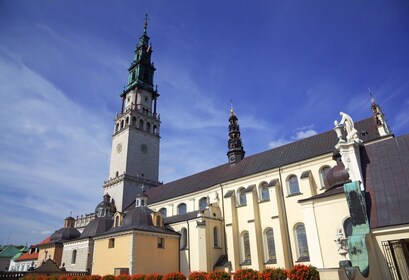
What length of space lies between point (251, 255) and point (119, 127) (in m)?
33.7

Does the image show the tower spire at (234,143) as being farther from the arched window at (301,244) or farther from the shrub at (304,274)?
the shrub at (304,274)

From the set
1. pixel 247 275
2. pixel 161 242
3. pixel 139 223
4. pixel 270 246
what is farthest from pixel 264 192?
pixel 247 275

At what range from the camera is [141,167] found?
4719cm

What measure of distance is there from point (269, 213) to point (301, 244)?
3.81 m

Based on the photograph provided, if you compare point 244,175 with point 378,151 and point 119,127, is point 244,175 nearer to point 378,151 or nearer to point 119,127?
point 378,151

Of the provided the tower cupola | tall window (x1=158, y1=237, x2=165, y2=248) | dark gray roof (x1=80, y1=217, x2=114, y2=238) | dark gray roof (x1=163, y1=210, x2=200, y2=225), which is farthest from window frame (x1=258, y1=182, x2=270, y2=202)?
the tower cupola

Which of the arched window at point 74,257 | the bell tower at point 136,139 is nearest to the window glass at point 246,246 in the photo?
the arched window at point 74,257

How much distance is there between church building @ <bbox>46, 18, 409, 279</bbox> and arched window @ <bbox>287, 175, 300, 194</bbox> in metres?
0.09

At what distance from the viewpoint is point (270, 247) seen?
25531 millimetres

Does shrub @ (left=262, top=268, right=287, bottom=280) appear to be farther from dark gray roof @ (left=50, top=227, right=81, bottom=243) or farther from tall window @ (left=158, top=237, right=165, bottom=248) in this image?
dark gray roof @ (left=50, top=227, right=81, bottom=243)

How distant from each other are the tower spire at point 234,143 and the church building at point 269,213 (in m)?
0.14

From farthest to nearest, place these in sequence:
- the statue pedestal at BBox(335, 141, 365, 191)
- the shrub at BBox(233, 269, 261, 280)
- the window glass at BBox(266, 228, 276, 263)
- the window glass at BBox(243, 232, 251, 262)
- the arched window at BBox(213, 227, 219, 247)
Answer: the arched window at BBox(213, 227, 219, 247) → the window glass at BBox(243, 232, 251, 262) → the window glass at BBox(266, 228, 276, 263) → the statue pedestal at BBox(335, 141, 365, 191) → the shrub at BBox(233, 269, 261, 280)

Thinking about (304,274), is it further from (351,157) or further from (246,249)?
(246,249)

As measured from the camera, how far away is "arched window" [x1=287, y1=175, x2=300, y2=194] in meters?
26.1
